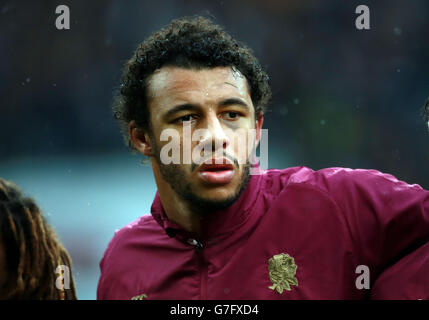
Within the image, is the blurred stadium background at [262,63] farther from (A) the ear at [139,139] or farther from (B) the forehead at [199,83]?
(B) the forehead at [199,83]

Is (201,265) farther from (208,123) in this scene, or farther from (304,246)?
(208,123)

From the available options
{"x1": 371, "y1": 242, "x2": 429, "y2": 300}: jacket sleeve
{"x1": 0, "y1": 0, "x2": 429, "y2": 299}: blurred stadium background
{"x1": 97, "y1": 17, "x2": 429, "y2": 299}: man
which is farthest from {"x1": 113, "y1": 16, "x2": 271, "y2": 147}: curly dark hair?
{"x1": 0, "y1": 0, "x2": 429, "y2": 299}: blurred stadium background

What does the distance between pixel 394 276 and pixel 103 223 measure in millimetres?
3747

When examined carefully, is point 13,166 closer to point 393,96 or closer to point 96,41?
point 96,41

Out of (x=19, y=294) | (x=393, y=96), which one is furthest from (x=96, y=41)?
(x=19, y=294)

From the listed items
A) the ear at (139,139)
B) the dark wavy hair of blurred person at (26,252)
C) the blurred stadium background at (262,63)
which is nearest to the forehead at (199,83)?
the ear at (139,139)

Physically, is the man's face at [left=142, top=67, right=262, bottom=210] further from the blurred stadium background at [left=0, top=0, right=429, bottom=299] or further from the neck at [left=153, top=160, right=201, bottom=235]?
the blurred stadium background at [left=0, top=0, right=429, bottom=299]

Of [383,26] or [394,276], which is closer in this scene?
[394,276]

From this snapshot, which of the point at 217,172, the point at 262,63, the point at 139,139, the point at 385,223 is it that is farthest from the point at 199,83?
the point at 262,63

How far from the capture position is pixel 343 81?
5633 mm

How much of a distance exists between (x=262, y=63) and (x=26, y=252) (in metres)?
3.92

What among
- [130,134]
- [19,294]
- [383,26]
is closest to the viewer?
[19,294]

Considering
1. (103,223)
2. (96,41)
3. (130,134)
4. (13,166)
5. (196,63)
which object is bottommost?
(103,223)

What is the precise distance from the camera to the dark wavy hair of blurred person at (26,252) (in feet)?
6.81
